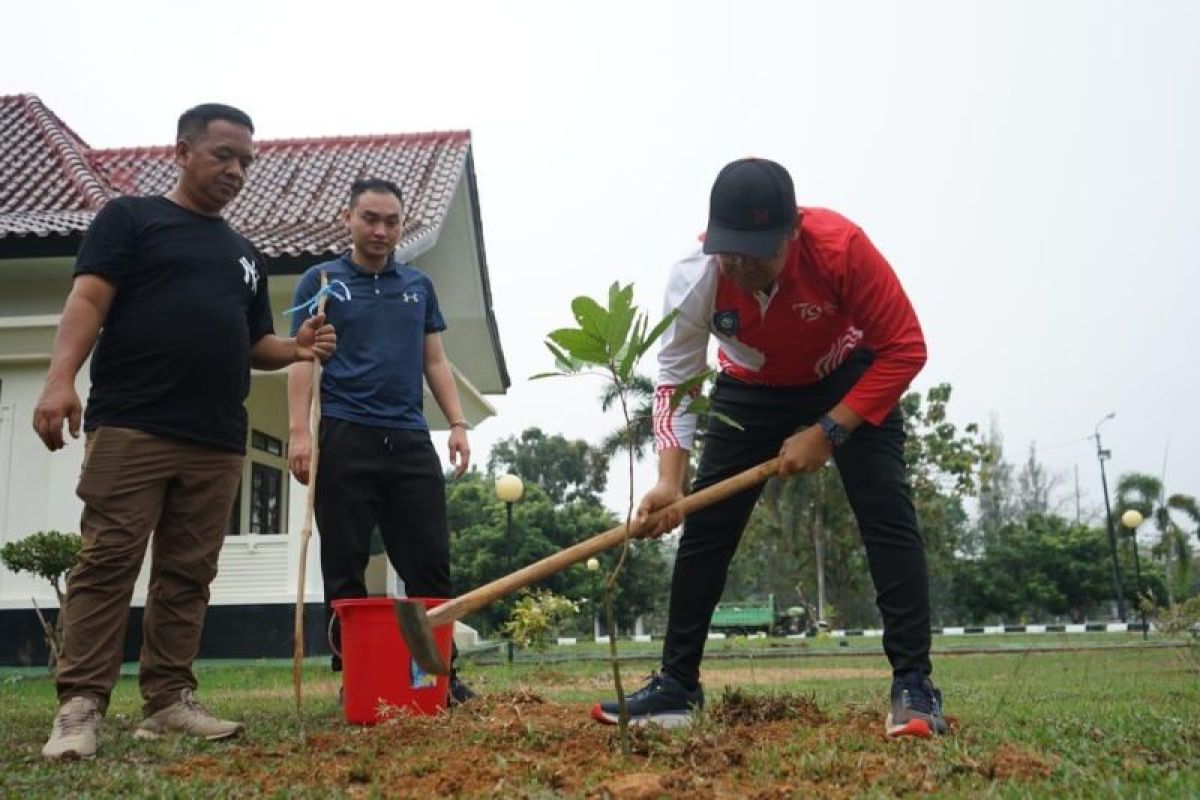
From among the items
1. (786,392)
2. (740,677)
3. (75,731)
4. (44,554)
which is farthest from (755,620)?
(75,731)

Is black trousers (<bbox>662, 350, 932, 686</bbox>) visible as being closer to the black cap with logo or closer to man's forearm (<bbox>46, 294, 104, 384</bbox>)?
the black cap with logo

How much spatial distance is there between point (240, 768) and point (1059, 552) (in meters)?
45.9

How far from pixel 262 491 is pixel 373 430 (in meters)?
12.7

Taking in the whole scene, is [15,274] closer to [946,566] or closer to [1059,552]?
[946,566]

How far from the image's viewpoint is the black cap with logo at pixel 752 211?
2861mm

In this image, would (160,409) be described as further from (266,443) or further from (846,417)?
(266,443)

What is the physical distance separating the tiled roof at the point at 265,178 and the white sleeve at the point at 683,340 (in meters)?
8.17

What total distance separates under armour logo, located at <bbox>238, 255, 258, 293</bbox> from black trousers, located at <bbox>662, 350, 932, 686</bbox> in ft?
5.77

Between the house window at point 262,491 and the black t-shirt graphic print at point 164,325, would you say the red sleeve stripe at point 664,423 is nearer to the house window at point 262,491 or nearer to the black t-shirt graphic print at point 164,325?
the black t-shirt graphic print at point 164,325

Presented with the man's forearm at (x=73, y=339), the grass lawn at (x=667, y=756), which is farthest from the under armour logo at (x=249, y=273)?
the grass lawn at (x=667, y=756)

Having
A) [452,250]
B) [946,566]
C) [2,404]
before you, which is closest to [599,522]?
[946,566]

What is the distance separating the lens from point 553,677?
8.30 metres

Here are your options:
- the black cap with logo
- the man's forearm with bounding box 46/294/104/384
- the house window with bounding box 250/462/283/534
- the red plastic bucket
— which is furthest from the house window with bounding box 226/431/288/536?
the black cap with logo

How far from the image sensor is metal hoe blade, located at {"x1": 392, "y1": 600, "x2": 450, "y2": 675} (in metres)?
2.86
